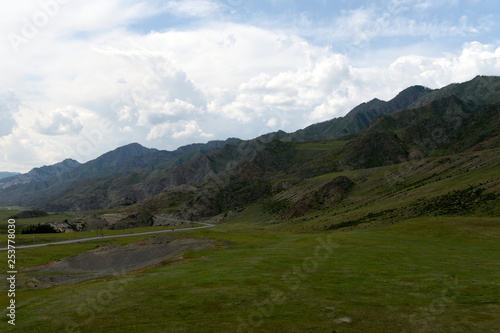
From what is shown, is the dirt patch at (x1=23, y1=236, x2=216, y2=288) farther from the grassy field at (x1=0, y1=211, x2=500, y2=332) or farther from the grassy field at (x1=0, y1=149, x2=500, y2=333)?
the grassy field at (x1=0, y1=211, x2=500, y2=332)

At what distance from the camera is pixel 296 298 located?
94.8ft

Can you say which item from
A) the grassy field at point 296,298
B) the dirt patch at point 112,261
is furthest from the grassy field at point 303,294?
the dirt patch at point 112,261

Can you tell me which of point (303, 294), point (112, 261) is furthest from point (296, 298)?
point (112, 261)

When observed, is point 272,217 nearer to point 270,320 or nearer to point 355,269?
point 355,269

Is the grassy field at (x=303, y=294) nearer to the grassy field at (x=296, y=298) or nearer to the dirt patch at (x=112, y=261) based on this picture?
the grassy field at (x=296, y=298)

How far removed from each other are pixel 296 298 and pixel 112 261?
50.8 metres

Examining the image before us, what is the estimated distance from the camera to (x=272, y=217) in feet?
651

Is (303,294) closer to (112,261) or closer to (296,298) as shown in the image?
(296,298)

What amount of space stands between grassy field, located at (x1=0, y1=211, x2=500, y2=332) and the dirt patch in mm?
17815

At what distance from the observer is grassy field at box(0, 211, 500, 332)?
23.0 m

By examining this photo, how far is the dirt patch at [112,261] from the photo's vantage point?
196ft

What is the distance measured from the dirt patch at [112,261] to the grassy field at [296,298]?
17.8m

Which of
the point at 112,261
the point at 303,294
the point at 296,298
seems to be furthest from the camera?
the point at 112,261

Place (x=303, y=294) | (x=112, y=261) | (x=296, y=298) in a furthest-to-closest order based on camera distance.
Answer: (x=112, y=261), (x=303, y=294), (x=296, y=298)
